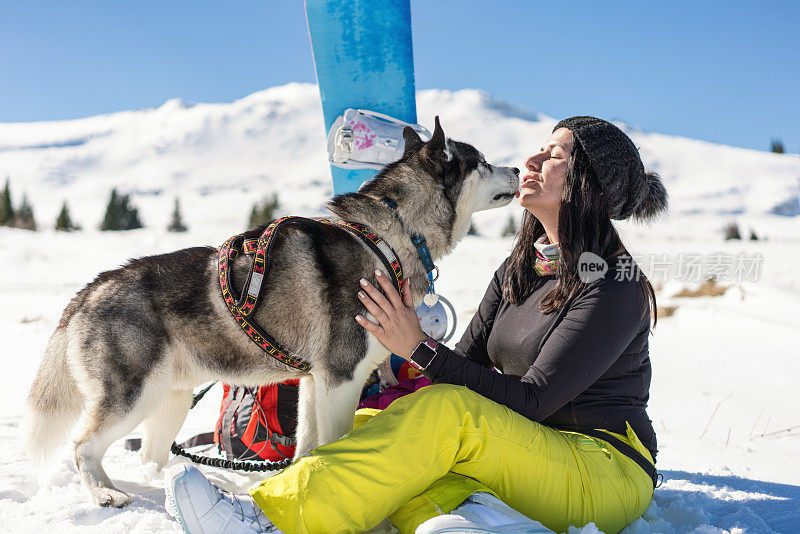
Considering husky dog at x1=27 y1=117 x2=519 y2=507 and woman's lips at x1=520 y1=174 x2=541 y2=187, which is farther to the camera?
woman's lips at x1=520 y1=174 x2=541 y2=187

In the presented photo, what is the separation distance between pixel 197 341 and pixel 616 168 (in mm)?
1863

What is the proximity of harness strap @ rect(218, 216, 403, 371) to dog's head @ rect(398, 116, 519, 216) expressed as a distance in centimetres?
46

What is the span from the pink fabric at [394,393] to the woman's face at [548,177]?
3.35 feet

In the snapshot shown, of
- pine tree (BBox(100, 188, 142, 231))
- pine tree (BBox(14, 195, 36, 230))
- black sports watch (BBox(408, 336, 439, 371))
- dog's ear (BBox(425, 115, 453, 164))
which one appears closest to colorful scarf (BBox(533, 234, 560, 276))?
dog's ear (BBox(425, 115, 453, 164))

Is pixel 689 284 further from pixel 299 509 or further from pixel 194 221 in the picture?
pixel 194 221

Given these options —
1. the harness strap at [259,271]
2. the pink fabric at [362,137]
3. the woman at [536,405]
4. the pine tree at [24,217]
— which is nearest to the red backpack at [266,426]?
the harness strap at [259,271]

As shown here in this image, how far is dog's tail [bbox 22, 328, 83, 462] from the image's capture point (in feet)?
7.70

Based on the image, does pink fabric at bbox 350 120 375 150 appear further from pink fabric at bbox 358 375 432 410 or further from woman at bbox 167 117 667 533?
pink fabric at bbox 358 375 432 410

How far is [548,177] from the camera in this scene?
2.35 metres

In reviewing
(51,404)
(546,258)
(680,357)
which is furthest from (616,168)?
(680,357)

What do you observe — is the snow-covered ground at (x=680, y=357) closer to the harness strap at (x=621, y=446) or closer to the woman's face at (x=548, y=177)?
the harness strap at (x=621, y=446)

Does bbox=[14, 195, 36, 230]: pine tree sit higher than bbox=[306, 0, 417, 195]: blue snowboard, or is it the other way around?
bbox=[306, 0, 417, 195]: blue snowboard

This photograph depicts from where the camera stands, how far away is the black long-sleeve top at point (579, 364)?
195 cm

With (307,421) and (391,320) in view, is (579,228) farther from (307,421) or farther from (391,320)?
(307,421)
